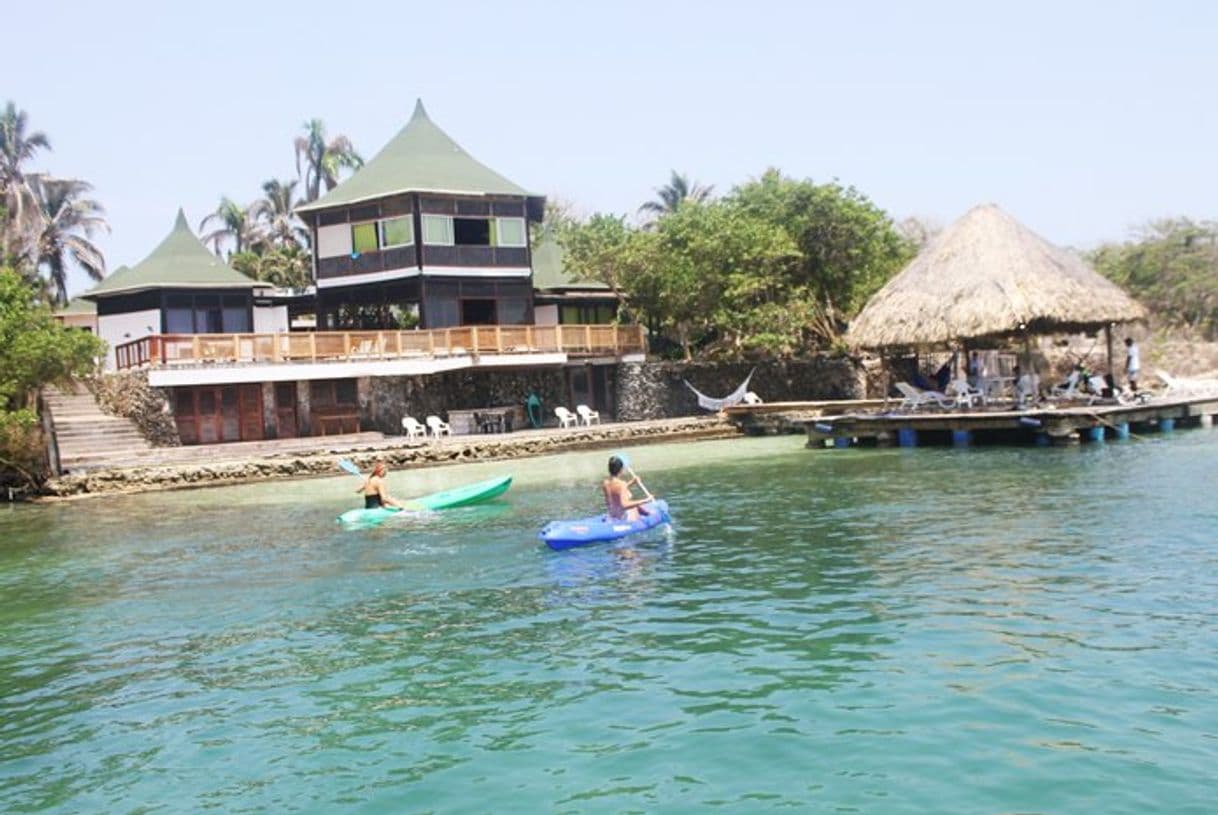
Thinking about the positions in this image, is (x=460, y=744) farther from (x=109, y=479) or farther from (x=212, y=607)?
(x=109, y=479)

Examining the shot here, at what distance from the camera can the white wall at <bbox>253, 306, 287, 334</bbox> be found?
46062 millimetres

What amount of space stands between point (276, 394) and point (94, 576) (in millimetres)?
21018

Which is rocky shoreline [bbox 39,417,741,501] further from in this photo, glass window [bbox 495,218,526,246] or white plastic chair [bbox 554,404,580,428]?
glass window [bbox 495,218,526,246]

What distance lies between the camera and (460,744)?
27.8 ft

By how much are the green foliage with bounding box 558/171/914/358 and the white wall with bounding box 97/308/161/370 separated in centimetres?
1746

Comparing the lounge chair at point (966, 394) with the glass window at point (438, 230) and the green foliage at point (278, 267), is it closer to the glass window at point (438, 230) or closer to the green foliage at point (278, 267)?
the glass window at point (438, 230)

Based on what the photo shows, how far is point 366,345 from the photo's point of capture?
125 feet

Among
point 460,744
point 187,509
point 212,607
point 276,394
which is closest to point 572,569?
point 212,607

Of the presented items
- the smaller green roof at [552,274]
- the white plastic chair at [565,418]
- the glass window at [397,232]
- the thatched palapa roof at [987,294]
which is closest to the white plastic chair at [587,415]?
the white plastic chair at [565,418]

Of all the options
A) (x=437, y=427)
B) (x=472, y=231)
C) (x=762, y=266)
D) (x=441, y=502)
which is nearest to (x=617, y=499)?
(x=441, y=502)

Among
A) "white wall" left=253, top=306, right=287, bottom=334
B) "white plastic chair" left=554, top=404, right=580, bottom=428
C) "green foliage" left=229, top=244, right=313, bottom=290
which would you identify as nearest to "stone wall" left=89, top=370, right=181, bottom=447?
"white wall" left=253, top=306, right=287, bottom=334

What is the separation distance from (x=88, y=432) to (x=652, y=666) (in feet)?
97.3

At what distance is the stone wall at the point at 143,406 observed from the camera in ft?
117

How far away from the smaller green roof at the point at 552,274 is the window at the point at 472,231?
11.3 feet
